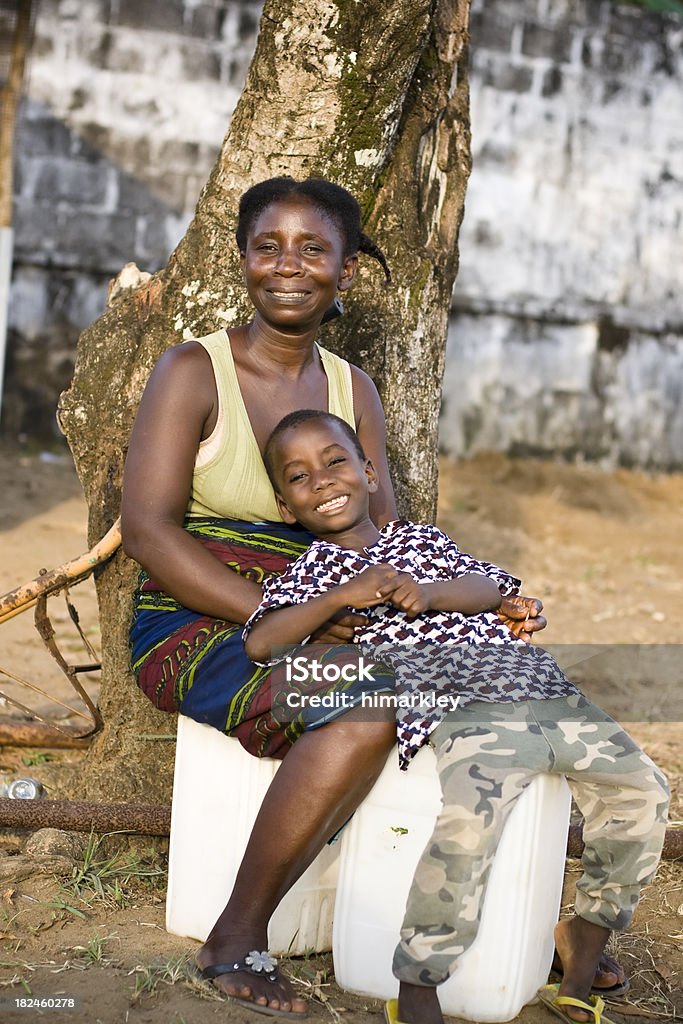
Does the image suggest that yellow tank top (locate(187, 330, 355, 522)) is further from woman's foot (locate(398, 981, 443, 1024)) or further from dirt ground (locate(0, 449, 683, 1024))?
woman's foot (locate(398, 981, 443, 1024))

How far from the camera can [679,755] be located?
4465 millimetres

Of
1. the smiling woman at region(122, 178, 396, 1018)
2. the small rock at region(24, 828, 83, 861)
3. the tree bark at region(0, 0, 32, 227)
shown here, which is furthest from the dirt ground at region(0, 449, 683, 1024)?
the tree bark at region(0, 0, 32, 227)

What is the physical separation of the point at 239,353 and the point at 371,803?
1.14 m

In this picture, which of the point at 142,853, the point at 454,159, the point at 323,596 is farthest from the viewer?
the point at 454,159

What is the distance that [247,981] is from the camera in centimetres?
239

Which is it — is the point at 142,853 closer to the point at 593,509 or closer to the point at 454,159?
the point at 454,159

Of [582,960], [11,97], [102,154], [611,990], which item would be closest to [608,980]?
[611,990]

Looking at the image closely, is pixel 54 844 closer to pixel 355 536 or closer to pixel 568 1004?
pixel 355 536

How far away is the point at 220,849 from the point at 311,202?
150 centimetres

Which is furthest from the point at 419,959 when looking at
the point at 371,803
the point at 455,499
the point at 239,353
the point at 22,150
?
the point at 22,150

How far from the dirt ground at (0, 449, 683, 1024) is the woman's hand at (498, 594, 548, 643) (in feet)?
2.37

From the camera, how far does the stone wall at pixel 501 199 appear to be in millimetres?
8281

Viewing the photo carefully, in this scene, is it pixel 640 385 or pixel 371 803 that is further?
pixel 640 385

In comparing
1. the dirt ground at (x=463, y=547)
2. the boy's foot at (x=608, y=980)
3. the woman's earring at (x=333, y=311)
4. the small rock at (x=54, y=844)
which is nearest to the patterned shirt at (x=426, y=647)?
the dirt ground at (x=463, y=547)
